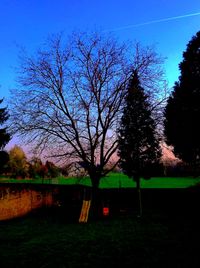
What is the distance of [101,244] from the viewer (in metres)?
11.1

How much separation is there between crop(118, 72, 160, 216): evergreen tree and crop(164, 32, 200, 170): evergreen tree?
1911 mm

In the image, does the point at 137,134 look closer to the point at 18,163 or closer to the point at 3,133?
the point at 3,133

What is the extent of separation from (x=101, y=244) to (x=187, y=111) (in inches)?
648

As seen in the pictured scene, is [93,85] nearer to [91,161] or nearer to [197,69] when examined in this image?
[91,161]

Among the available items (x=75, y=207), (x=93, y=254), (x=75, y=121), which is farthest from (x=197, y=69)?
(x=93, y=254)

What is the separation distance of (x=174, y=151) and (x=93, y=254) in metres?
18.4

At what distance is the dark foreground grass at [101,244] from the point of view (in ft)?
28.2

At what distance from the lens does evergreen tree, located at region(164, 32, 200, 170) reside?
24.1 m

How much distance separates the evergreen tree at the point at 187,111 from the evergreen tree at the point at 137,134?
1911mm

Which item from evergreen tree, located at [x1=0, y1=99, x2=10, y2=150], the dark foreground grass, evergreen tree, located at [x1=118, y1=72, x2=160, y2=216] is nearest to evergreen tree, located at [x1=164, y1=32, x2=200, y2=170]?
evergreen tree, located at [x1=118, y1=72, x2=160, y2=216]

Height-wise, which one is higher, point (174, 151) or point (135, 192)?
point (174, 151)

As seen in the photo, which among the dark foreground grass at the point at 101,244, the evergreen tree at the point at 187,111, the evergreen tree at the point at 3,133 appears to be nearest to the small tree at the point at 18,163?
the evergreen tree at the point at 3,133

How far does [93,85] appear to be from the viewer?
19578mm

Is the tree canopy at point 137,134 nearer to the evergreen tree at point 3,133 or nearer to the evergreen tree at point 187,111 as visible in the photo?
the evergreen tree at point 187,111
